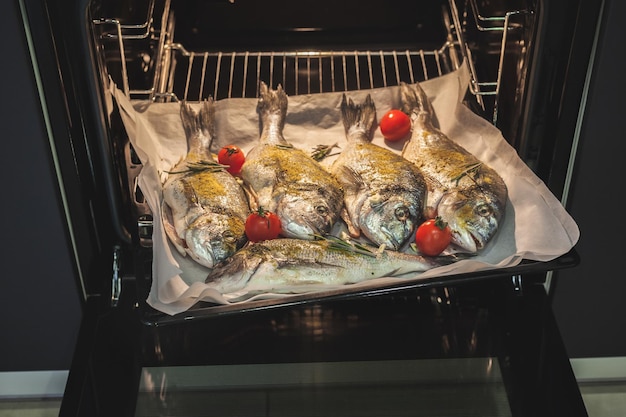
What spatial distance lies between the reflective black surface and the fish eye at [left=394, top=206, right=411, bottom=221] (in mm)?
145

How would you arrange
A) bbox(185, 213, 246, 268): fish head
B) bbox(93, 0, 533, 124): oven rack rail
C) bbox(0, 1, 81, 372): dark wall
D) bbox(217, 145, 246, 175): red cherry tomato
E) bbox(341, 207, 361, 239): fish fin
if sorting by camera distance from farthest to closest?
bbox(93, 0, 533, 124): oven rack rail < bbox(217, 145, 246, 175): red cherry tomato < bbox(341, 207, 361, 239): fish fin < bbox(185, 213, 246, 268): fish head < bbox(0, 1, 81, 372): dark wall

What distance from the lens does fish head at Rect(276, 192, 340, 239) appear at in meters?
1.46

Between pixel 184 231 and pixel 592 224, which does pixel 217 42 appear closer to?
pixel 184 231

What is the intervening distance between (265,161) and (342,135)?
25cm

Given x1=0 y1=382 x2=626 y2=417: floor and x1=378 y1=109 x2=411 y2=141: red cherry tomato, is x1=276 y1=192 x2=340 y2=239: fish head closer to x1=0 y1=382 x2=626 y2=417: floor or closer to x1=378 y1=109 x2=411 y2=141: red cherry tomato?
x1=378 y1=109 x2=411 y2=141: red cherry tomato

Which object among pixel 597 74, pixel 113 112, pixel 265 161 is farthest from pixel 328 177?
pixel 597 74

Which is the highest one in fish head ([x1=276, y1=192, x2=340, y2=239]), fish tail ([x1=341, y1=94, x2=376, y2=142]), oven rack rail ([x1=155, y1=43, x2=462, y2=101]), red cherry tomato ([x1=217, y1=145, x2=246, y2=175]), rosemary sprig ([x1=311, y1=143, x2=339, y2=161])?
oven rack rail ([x1=155, y1=43, x2=462, y2=101])

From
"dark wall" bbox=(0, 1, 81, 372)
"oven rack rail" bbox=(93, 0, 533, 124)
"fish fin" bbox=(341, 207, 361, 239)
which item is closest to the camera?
"dark wall" bbox=(0, 1, 81, 372)

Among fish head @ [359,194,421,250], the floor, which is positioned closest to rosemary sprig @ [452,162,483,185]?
fish head @ [359,194,421,250]

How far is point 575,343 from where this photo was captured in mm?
1685

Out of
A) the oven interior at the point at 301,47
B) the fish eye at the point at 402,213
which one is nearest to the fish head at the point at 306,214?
the fish eye at the point at 402,213

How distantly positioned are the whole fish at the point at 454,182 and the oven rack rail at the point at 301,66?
130mm

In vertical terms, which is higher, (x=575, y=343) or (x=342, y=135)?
(x=342, y=135)

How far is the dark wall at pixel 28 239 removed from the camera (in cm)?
129
